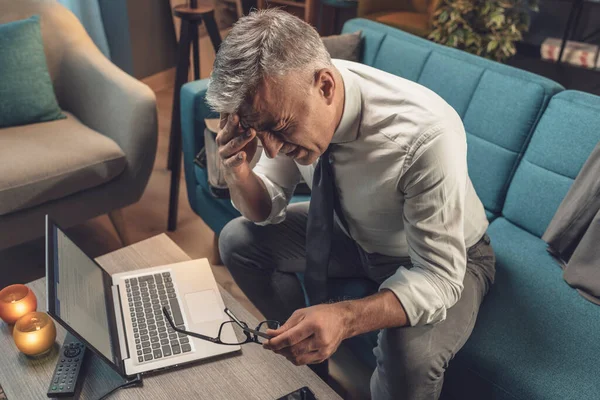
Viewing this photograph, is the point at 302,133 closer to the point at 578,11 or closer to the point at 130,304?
the point at 130,304

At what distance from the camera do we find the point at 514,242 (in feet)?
4.65

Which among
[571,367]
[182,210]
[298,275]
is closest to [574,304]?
[571,367]

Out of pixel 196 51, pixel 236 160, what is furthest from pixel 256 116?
pixel 196 51

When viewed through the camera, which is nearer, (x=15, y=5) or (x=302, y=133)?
(x=302, y=133)

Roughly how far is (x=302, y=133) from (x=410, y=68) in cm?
85

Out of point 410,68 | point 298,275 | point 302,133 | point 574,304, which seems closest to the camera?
point 302,133

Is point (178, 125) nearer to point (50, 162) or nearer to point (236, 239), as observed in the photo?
point (50, 162)

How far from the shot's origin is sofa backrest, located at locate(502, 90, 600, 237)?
134cm

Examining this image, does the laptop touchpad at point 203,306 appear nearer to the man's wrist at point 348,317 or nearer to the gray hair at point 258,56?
the man's wrist at point 348,317

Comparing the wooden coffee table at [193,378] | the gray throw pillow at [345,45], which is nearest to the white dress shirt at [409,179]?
the wooden coffee table at [193,378]

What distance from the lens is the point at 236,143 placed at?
102 centimetres

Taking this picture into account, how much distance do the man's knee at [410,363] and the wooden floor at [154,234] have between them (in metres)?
0.36

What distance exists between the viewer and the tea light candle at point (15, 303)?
1035 mm

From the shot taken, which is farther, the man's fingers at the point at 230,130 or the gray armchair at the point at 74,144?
the gray armchair at the point at 74,144
